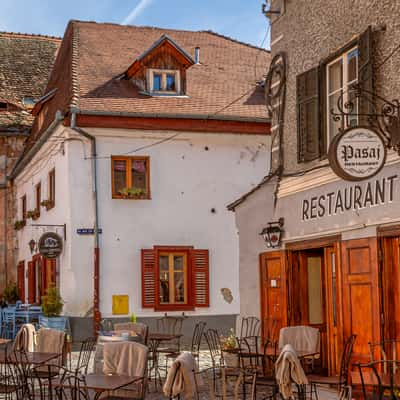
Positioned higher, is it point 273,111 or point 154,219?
point 273,111

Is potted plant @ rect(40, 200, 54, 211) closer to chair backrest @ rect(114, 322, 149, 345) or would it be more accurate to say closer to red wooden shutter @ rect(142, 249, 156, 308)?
red wooden shutter @ rect(142, 249, 156, 308)

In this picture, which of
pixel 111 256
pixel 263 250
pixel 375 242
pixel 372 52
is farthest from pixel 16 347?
pixel 111 256

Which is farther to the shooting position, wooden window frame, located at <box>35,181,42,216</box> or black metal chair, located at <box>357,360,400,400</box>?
wooden window frame, located at <box>35,181,42,216</box>

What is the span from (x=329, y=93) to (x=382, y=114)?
5.58 ft

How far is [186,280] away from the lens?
19.7 meters

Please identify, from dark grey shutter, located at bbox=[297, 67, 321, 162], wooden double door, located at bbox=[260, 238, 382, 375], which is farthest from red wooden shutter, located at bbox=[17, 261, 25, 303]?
dark grey shutter, located at bbox=[297, 67, 321, 162]

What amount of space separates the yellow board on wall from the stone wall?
820 cm

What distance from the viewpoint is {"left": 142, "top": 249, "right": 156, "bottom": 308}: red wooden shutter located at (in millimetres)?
19281

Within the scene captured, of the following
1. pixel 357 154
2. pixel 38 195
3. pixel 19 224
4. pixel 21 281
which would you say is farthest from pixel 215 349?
pixel 21 281

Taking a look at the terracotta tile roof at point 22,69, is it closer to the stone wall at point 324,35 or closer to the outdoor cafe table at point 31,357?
the stone wall at point 324,35

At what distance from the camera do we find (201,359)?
15422 mm

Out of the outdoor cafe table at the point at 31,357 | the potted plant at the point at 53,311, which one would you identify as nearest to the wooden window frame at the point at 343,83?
the outdoor cafe table at the point at 31,357

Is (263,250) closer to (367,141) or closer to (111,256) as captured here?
(367,141)

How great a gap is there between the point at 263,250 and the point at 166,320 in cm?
707
